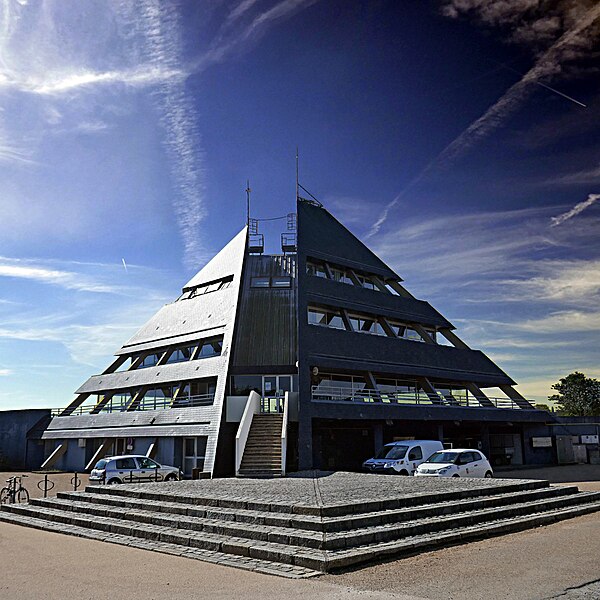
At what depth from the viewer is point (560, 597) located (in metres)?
8.38

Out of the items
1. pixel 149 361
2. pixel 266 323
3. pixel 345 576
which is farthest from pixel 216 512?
pixel 149 361

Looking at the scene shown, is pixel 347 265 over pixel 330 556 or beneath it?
over

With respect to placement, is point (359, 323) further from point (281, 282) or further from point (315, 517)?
point (315, 517)

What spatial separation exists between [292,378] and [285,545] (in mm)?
19276

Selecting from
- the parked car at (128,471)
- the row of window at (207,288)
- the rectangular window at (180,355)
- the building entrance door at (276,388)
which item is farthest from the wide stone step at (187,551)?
the row of window at (207,288)

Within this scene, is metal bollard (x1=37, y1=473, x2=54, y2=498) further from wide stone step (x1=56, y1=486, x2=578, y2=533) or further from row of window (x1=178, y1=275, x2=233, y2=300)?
row of window (x1=178, y1=275, x2=233, y2=300)

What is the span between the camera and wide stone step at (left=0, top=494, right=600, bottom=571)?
10.4 metres

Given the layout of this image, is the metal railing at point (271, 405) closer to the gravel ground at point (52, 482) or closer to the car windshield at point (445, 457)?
the car windshield at point (445, 457)

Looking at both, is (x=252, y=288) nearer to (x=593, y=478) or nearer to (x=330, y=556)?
(x=593, y=478)

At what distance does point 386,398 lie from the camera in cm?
3312

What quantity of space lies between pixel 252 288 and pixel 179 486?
1817cm

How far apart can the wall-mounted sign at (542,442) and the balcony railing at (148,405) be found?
Answer: 2051cm

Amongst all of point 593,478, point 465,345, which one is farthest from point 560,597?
point 465,345

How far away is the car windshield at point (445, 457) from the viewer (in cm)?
2312
